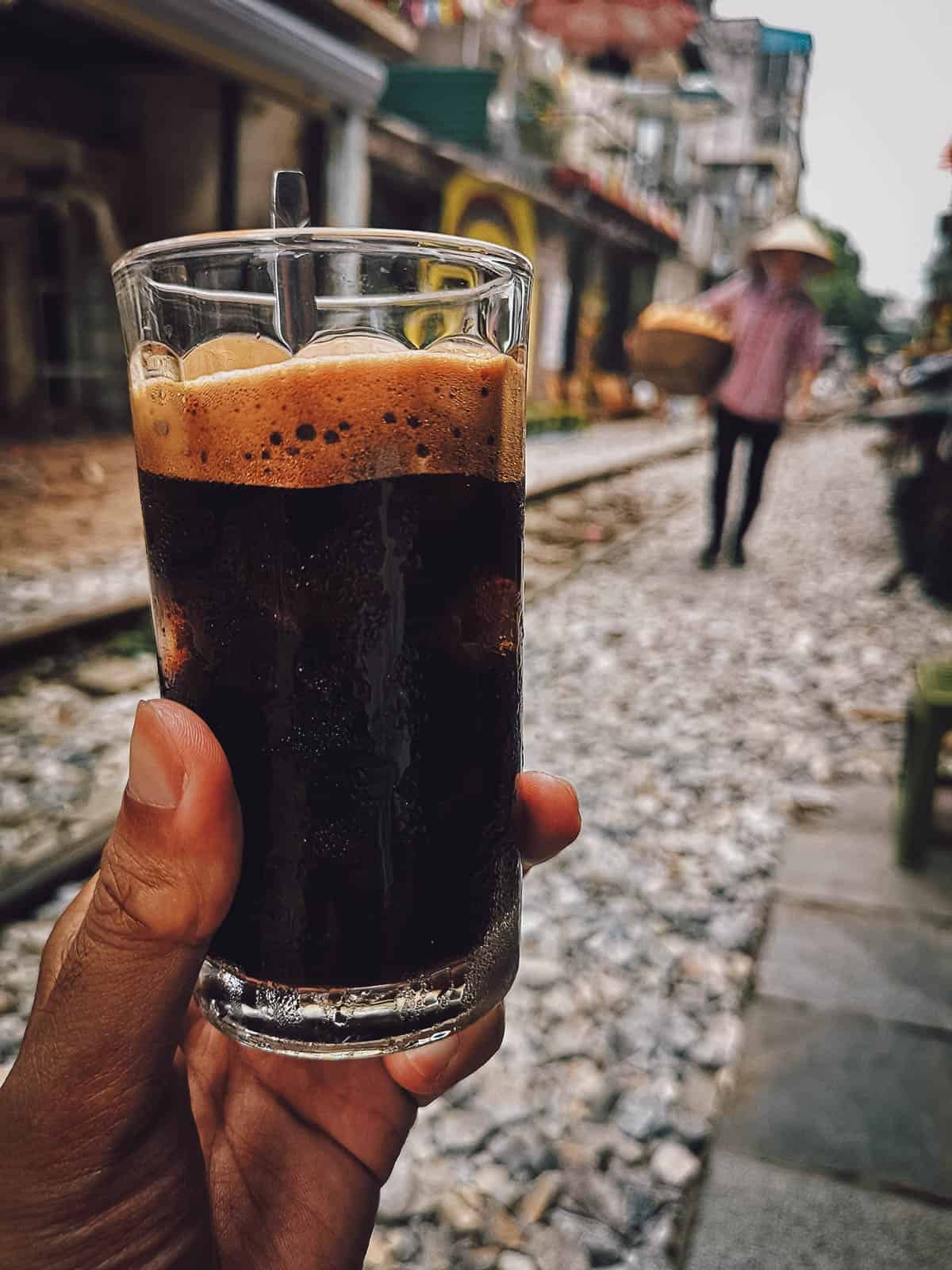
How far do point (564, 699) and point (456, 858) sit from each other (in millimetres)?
3662

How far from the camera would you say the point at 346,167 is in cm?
1030

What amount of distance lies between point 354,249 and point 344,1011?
31.6 inches

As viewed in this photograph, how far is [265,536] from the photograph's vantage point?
36.2 inches

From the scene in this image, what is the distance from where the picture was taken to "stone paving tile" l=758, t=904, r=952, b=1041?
2.53 metres

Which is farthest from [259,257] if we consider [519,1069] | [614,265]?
[614,265]

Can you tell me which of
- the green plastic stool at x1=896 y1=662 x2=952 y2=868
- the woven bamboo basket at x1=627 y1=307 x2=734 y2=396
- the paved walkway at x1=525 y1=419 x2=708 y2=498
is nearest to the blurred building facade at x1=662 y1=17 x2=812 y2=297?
the paved walkway at x1=525 y1=419 x2=708 y2=498

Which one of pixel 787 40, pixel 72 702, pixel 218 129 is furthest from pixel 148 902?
pixel 218 129

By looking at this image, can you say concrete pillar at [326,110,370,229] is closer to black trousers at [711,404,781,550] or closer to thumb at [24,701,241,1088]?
black trousers at [711,404,781,550]

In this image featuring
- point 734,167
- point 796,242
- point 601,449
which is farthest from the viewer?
point 734,167

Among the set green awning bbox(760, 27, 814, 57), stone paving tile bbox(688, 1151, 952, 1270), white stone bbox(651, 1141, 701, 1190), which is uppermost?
green awning bbox(760, 27, 814, 57)

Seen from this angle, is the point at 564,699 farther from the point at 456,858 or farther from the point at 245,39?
the point at 245,39

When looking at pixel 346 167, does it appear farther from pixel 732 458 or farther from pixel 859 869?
pixel 859 869

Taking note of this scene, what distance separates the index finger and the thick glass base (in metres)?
0.33

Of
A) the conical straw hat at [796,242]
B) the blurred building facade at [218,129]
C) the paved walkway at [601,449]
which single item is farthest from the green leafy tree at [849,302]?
the conical straw hat at [796,242]
